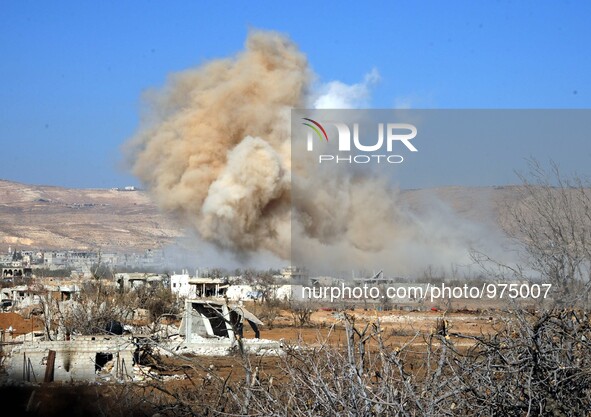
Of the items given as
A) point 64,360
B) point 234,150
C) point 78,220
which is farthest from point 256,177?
point 78,220

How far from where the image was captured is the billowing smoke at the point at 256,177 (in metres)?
35.0

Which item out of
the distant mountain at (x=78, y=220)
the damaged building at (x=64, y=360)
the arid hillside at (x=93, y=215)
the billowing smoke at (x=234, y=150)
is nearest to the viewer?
the damaged building at (x=64, y=360)

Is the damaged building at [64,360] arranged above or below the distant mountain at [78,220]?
below

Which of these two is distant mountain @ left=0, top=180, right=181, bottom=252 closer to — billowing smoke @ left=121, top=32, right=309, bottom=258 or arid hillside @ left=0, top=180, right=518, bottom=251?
arid hillside @ left=0, top=180, right=518, bottom=251

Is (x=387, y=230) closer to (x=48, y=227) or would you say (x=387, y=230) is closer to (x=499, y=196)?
(x=499, y=196)

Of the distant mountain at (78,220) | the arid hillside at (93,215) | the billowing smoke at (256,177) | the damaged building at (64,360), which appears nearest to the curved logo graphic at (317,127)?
the billowing smoke at (256,177)

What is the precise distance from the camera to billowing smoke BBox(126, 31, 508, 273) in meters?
35.0

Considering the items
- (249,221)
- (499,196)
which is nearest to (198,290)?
(249,221)

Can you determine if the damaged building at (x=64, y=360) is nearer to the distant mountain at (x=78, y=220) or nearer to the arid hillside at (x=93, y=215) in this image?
the arid hillside at (x=93, y=215)

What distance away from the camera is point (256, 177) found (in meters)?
34.2

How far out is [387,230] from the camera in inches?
1534

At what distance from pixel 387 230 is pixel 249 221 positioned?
21.8 ft

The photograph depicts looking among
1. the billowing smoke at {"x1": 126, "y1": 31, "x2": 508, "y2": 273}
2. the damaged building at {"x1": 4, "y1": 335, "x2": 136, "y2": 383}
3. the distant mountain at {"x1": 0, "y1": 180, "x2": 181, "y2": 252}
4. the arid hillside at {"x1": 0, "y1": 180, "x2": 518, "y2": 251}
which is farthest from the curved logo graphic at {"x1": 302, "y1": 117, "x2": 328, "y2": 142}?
the distant mountain at {"x1": 0, "y1": 180, "x2": 181, "y2": 252}

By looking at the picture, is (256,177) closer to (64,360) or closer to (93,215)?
(64,360)
